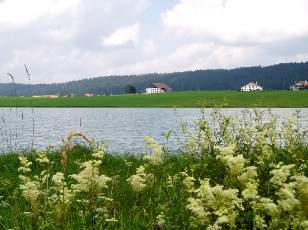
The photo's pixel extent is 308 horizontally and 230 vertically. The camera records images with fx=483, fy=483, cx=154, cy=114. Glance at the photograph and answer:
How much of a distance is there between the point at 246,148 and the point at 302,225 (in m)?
7.68

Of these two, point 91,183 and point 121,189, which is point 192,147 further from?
point 91,183

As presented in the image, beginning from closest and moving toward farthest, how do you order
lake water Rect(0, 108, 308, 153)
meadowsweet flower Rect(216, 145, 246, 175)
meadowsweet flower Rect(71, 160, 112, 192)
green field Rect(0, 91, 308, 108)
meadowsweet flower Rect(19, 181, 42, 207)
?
1. meadowsweet flower Rect(216, 145, 246, 175)
2. meadowsweet flower Rect(71, 160, 112, 192)
3. meadowsweet flower Rect(19, 181, 42, 207)
4. lake water Rect(0, 108, 308, 153)
5. green field Rect(0, 91, 308, 108)

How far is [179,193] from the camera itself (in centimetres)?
798

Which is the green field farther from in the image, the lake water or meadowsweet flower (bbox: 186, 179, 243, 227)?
meadowsweet flower (bbox: 186, 179, 243, 227)

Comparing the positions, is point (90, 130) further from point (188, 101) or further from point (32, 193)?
point (188, 101)

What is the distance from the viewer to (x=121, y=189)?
935 cm

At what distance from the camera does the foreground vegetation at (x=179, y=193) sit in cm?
388

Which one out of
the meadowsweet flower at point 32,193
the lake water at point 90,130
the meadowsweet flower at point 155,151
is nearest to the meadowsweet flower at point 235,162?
the meadowsweet flower at point 155,151

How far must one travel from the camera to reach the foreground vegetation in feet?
12.7

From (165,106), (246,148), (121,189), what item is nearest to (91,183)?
(121,189)

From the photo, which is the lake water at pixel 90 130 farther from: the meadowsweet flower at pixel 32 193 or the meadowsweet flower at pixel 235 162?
the meadowsweet flower at pixel 235 162

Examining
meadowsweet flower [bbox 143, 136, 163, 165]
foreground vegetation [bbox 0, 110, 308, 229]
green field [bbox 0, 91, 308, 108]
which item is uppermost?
meadowsweet flower [bbox 143, 136, 163, 165]

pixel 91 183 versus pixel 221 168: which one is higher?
pixel 91 183

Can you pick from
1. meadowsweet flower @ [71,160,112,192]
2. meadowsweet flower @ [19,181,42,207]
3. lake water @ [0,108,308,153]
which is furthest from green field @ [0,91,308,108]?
meadowsweet flower @ [71,160,112,192]
